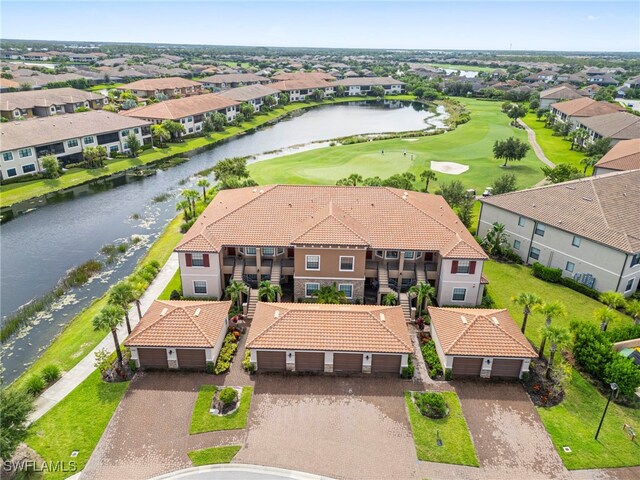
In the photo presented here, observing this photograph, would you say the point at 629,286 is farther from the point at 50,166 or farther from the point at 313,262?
the point at 50,166

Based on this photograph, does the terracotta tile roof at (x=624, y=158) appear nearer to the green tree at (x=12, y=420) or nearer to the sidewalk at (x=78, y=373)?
the sidewalk at (x=78, y=373)

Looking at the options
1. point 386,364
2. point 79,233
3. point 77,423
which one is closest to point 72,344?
point 77,423

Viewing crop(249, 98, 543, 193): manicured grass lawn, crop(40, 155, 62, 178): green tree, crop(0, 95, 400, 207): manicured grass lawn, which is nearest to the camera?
crop(0, 95, 400, 207): manicured grass lawn

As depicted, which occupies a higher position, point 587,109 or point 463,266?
point 587,109

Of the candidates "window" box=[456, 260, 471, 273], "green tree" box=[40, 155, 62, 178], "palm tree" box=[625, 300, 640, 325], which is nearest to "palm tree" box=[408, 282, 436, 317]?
"window" box=[456, 260, 471, 273]

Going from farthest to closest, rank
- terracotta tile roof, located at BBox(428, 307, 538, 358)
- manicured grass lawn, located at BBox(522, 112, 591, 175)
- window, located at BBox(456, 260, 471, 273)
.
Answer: manicured grass lawn, located at BBox(522, 112, 591, 175) → window, located at BBox(456, 260, 471, 273) → terracotta tile roof, located at BBox(428, 307, 538, 358)

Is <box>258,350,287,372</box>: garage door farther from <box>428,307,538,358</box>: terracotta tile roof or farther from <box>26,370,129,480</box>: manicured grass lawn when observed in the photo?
<box>428,307,538,358</box>: terracotta tile roof
